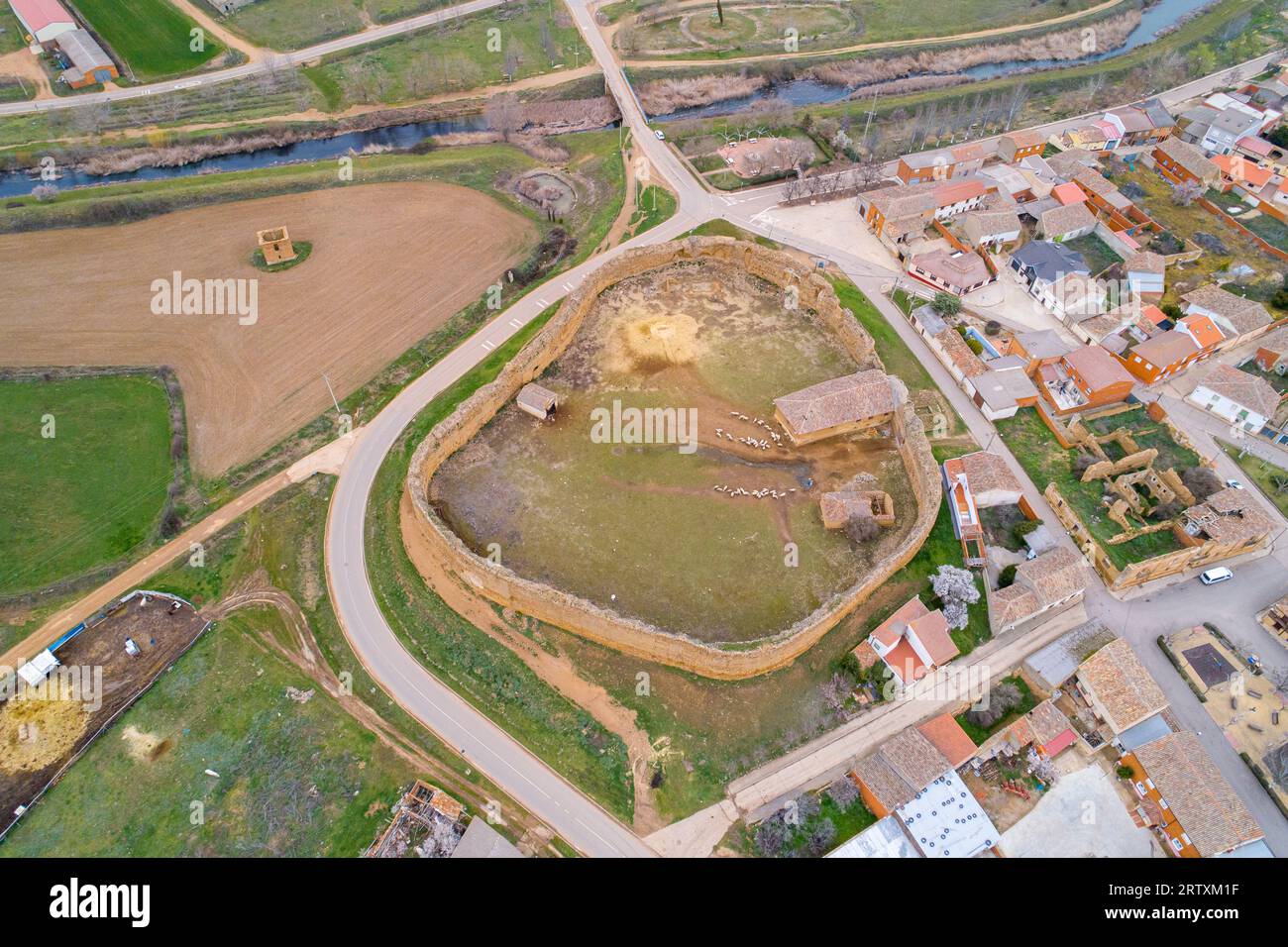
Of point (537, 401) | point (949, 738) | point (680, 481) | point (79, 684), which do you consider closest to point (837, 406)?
point (680, 481)

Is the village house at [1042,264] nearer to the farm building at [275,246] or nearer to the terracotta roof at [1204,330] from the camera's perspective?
the terracotta roof at [1204,330]

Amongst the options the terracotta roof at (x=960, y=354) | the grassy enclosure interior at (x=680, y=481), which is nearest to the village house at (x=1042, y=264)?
the terracotta roof at (x=960, y=354)

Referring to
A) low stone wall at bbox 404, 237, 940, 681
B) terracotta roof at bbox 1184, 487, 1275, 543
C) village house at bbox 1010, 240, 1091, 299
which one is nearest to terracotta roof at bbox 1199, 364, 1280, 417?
terracotta roof at bbox 1184, 487, 1275, 543

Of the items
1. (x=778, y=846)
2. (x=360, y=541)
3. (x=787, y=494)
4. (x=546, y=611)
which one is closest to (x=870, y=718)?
(x=778, y=846)

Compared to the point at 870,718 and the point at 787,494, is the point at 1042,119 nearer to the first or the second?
the point at 787,494

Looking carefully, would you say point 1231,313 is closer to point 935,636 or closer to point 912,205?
point 912,205

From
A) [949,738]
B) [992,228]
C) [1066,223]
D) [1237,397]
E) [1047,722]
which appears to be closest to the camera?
[949,738]
